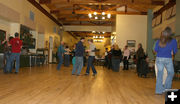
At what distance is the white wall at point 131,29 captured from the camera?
13.8 meters

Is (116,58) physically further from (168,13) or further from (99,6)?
(99,6)

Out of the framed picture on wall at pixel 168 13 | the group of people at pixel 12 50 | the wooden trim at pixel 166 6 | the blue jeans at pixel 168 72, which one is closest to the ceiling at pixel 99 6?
the wooden trim at pixel 166 6

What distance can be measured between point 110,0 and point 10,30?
6.13 metres

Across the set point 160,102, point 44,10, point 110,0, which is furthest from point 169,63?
point 44,10

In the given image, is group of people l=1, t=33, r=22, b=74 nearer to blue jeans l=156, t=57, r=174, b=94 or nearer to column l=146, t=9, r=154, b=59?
blue jeans l=156, t=57, r=174, b=94

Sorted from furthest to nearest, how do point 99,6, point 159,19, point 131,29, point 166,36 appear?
1. point 131,29
2. point 99,6
3. point 159,19
4. point 166,36

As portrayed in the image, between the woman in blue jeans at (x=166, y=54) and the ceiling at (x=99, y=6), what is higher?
the ceiling at (x=99, y=6)

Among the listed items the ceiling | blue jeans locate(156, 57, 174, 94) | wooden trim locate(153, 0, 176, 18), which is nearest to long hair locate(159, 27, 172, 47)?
blue jeans locate(156, 57, 174, 94)

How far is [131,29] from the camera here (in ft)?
45.8

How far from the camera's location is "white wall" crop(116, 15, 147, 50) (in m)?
13.8

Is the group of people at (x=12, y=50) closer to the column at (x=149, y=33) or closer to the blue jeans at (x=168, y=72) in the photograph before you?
the blue jeans at (x=168, y=72)

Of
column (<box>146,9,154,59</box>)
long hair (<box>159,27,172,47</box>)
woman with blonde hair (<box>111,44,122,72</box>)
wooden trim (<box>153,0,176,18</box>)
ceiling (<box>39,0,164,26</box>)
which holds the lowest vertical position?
woman with blonde hair (<box>111,44,122,72</box>)

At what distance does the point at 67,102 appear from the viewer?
9.11ft

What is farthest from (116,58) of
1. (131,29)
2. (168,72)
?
(168,72)
